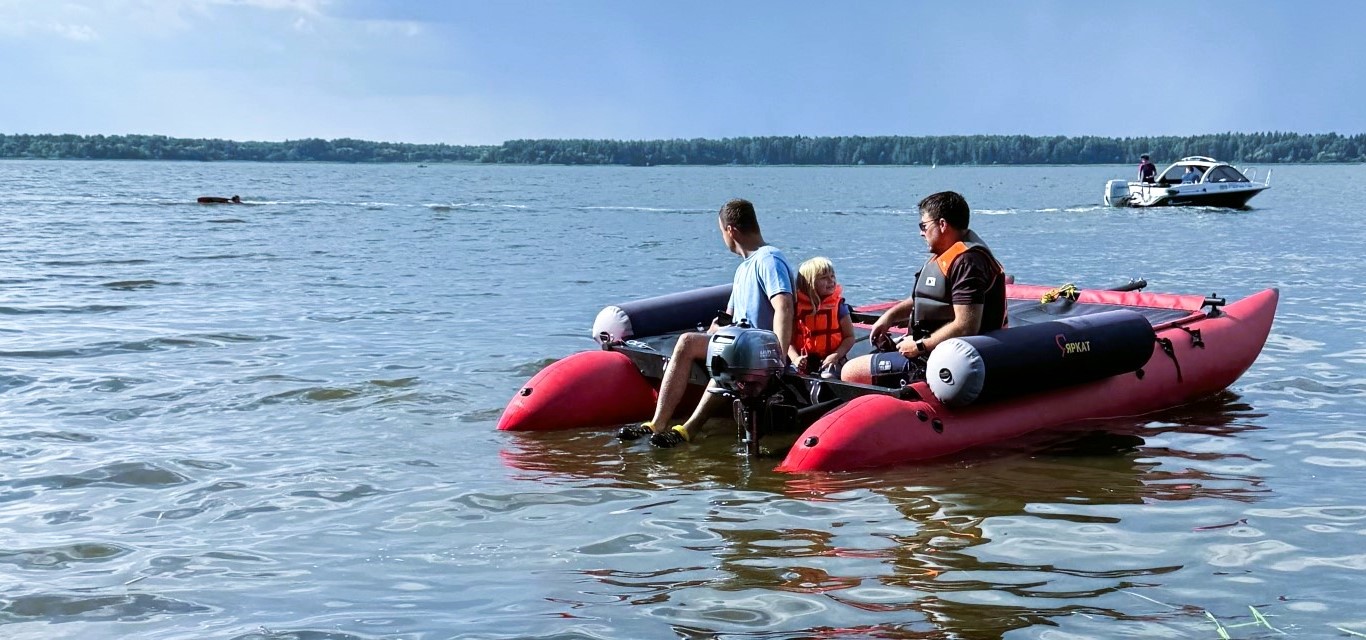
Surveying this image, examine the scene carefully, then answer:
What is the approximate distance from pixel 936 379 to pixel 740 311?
1.26 meters

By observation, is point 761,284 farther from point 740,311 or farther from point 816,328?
point 816,328

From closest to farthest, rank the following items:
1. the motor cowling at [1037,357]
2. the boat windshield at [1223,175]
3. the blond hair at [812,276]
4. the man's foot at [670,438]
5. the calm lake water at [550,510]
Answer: the calm lake water at [550,510], the motor cowling at [1037,357], the man's foot at [670,438], the blond hair at [812,276], the boat windshield at [1223,175]

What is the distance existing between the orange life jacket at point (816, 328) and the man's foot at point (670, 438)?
0.94 meters

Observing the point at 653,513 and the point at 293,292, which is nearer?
the point at 653,513

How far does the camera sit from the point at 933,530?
5.94 metres

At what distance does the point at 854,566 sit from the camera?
536 centimetres

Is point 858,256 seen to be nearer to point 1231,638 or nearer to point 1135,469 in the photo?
point 1135,469

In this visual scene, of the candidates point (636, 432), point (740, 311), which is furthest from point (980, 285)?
point (636, 432)

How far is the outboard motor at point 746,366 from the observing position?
22.9ft

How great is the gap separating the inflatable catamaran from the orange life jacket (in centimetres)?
43

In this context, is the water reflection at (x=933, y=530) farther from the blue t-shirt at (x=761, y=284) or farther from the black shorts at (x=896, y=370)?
the blue t-shirt at (x=761, y=284)

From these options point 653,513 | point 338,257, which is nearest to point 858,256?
point 338,257

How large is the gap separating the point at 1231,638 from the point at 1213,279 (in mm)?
16452

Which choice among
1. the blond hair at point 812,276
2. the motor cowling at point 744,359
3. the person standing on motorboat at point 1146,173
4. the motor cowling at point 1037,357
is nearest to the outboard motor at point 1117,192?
the person standing on motorboat at point 1146,173
